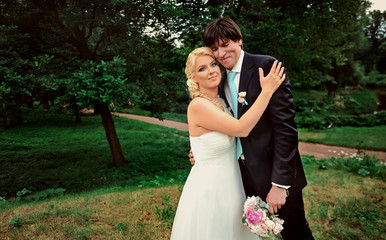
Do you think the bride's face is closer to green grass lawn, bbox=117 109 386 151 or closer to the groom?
the groom

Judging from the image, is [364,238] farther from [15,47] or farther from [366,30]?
[366,30]

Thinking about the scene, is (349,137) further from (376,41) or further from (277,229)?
(376,41)

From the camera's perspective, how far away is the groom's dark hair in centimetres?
230

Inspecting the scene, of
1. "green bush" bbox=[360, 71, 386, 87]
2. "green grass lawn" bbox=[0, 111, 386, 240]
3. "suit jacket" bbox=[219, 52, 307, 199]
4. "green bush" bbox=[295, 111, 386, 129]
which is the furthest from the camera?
"green bush" bbox=[360, 71, 386, 87]

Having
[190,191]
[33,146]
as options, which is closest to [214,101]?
[190,191]

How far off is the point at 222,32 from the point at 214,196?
162 centimetres

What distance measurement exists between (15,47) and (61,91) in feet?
5.12

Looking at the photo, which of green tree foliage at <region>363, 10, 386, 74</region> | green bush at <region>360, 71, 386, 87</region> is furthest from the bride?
green tree foliage at <region>363, 10, 386, 74</region>

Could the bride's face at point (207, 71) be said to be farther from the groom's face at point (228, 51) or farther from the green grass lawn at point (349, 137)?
the green grass lawn at point (349, 137)

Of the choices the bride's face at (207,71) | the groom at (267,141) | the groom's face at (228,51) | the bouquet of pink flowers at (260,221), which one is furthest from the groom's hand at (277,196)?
the groom's face at (228,51)

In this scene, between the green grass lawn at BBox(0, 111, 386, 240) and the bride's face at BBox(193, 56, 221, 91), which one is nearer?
the bride's face at BBox(193, 56, 221, 91)

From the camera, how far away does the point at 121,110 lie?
6.38 m

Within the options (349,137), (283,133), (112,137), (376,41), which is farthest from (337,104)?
(376,41)

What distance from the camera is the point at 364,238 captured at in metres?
3.50
